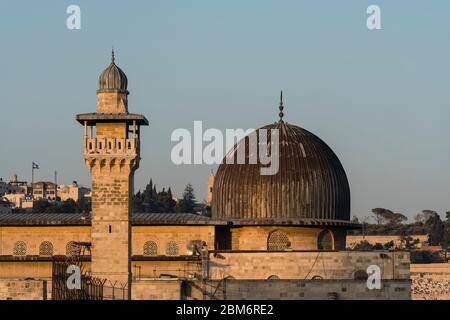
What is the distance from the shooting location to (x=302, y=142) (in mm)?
63000

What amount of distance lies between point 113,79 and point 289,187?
32.7ft

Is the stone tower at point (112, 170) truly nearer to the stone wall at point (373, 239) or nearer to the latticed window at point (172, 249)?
the latticed window at point (172, 249)

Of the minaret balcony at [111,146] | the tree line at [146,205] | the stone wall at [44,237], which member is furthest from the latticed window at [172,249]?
the tree line at [146,205]

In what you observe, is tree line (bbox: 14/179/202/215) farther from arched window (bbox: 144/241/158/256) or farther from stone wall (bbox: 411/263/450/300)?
arched window (bbox: 144/241/158/256)

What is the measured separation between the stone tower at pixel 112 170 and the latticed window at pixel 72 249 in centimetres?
636

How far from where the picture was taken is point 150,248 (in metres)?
63.5

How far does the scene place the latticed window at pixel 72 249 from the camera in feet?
205

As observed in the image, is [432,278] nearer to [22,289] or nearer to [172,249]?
[172,249]

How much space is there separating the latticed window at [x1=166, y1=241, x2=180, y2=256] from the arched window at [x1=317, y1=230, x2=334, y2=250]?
6.25 metres
